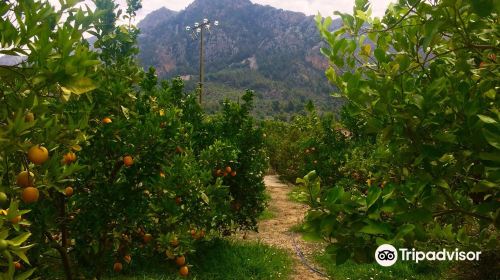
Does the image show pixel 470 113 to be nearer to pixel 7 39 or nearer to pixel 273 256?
pixel 7 39

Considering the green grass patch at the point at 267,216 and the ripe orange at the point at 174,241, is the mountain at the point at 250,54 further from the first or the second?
the ripe orange at the point at 174,241

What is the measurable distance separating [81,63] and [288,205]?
500 inches

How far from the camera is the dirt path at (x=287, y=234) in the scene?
23.3 ft

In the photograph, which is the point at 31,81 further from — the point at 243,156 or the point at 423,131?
the point at 243,156

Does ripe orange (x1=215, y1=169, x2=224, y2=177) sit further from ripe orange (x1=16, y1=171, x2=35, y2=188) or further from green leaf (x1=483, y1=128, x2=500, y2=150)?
green leaf (x1=483, y1=128, x2=500, y2=150)

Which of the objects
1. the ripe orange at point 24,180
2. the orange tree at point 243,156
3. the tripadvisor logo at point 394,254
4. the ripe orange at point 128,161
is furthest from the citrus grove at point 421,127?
the orange tree at point 243,156

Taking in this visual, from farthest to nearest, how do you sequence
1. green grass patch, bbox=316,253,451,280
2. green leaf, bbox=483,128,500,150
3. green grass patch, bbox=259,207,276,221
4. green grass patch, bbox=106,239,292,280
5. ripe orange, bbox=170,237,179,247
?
green grass patch, bbox=259,207,276,221
green grass patch, bbox=316,253,451,280
green grass patch, bbox=106,239,292,280
ripe orange, bbox=170,237,179,247
green leaf, bbox=483,128,500,150

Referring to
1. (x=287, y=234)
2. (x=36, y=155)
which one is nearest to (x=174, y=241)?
(x=36, y=155)

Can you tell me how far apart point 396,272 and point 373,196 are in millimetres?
5737

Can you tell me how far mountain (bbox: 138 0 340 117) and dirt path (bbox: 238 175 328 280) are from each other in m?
70.8

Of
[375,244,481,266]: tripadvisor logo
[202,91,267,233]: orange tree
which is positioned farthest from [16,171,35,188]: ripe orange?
[202,91,267,233]: orange tree

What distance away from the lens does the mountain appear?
108 metres

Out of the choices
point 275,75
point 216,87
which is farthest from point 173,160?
point 275,75

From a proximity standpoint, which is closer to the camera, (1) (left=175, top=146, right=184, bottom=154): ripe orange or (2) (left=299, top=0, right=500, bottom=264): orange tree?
(2) (left=299, top=0, right=500, bottom=264): orange tree
